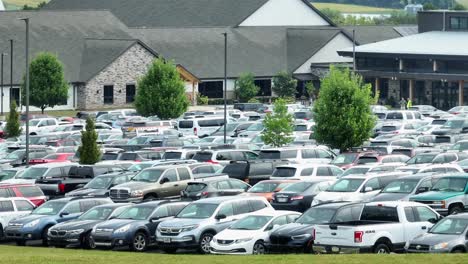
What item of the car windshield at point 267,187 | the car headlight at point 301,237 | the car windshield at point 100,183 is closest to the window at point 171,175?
the car windshield at point 100,183

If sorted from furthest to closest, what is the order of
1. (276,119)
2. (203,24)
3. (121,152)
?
(203,24) < (276,119) < (121,152)

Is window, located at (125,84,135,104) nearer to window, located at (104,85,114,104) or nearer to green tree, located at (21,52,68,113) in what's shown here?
window, located at (104,85,114,104)

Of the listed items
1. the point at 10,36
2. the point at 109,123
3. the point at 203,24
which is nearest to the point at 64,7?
the point at 203,24

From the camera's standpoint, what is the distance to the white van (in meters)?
80.4

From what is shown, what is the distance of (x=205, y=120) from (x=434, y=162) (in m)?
Result: 29.8

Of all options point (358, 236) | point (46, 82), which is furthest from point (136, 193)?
point (46, 82)

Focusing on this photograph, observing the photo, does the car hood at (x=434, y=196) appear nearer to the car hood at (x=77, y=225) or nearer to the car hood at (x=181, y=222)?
the car hood at (x=181, y=222)

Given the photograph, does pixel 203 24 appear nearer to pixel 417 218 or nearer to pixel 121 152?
pixel 121 152

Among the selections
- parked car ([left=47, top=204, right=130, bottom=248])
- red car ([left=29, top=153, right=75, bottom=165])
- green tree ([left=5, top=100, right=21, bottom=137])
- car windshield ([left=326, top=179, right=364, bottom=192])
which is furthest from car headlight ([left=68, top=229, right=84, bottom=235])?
green tree ([left=5, top=100, right=21, bottom=137])

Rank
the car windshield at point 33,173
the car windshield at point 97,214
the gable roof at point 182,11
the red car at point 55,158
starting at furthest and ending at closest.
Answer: the gable roof at point 182,11
the red car at point 55,158
the car windshield at point 33,173
the car windshield at point 97,214

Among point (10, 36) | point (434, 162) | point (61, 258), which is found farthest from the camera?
point (10, 36)

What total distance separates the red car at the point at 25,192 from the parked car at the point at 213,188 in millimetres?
4947

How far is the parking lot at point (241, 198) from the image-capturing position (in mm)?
35281

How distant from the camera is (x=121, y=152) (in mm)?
62312
